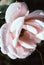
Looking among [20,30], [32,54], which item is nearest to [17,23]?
[20,30]

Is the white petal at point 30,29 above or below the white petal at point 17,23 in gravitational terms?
below

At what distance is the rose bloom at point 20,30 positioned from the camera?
29cm

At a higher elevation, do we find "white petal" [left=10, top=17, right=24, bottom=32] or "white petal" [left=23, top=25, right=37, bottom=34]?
"white petal" [left=10, top=17, right=24, bottom=32]

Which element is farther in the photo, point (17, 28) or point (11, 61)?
point (11, 61)

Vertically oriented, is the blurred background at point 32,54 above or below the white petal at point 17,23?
below

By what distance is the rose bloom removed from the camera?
0.29 meters

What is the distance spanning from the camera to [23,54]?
300 millimetres

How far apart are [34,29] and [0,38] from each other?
0.06m

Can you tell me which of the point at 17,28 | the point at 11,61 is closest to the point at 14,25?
the point at 17,28

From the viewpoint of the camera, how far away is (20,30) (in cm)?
29

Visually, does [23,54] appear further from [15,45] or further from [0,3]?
[0,3]

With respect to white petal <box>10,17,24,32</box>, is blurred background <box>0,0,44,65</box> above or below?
below

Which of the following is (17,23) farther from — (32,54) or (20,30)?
(32,54)

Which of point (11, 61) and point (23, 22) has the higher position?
point (23, 22)
